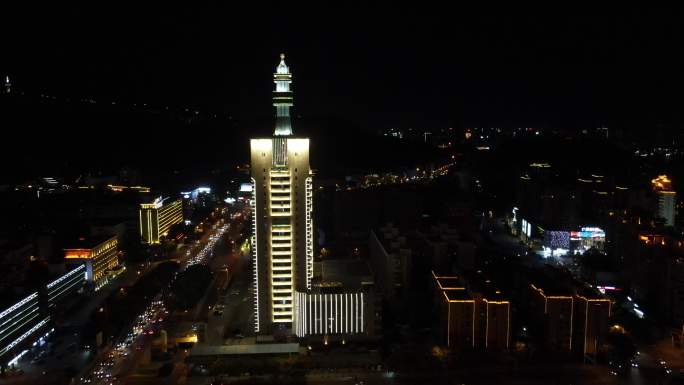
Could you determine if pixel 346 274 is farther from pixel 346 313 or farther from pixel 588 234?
pixel 588 234

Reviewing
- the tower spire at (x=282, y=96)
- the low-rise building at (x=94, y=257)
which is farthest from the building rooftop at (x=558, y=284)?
the low-rise building at (x=94, y=257)

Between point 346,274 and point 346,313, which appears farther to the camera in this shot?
point 346,274

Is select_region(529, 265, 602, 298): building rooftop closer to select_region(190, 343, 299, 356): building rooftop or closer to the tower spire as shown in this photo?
select_region(190, 343, 299, 356): building rooftop

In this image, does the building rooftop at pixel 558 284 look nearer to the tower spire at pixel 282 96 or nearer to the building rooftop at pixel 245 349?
the building rooftop at pixel 245 349

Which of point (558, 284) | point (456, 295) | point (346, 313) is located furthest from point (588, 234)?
point (346, 313)

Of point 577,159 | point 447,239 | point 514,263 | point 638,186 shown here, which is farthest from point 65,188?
point 577,159

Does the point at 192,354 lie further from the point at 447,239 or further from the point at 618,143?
the point at 618,143

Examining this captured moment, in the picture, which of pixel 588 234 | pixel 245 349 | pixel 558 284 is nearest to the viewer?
pixel 245 349

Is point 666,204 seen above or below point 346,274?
above
